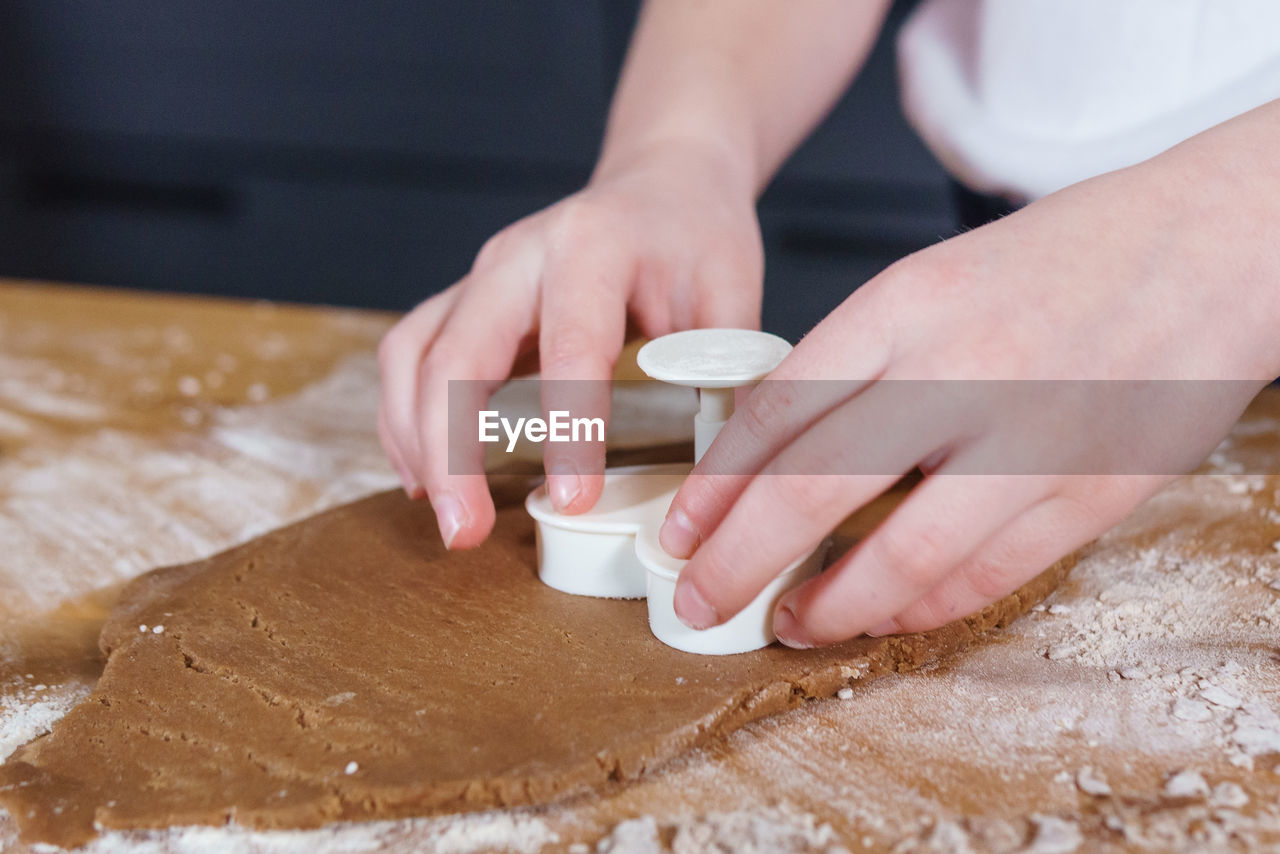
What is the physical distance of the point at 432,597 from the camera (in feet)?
2.03

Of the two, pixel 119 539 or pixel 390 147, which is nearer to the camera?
pixel 119 539

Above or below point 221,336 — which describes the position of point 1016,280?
above

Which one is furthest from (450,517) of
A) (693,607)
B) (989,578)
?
(989,578)

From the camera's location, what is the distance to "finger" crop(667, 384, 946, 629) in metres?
0.47

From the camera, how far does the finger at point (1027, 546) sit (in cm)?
49

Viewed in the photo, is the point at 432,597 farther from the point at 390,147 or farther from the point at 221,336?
the point at 390,147

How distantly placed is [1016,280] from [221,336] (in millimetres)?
987

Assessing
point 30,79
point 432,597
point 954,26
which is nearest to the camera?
point 432,597

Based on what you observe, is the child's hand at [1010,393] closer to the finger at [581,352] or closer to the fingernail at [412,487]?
the finger at [581,352]

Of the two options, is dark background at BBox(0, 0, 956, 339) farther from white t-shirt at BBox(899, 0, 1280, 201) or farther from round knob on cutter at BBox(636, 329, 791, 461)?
A: round knob on cutter at BBox(636, 329, 791, 461)

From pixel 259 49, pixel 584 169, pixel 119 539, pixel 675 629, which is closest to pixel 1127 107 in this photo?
pixel 675 629

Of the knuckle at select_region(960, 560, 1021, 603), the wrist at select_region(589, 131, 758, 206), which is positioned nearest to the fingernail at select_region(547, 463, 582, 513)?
the knuckle at select_region(960, 560, 1021, 603)

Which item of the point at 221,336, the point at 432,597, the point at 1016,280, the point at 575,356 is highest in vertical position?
the point at 1016,280

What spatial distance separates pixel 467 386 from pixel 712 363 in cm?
21
